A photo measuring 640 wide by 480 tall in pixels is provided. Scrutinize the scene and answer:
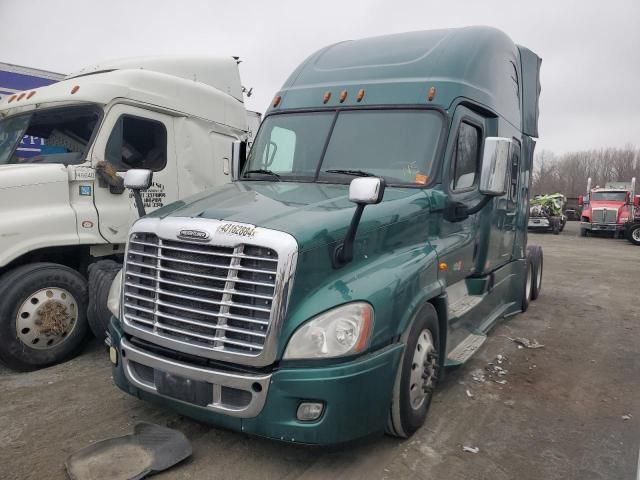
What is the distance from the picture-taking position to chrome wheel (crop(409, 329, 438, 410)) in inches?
140

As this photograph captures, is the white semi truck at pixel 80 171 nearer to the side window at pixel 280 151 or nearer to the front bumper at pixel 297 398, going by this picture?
the side window at pixel 280 151

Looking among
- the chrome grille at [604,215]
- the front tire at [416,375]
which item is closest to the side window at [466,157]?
the front tire at [416,375]

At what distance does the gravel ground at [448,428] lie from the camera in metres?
3.20

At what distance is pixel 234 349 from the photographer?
118 inches

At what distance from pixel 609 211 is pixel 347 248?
25466 mm

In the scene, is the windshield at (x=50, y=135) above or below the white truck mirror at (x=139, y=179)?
above

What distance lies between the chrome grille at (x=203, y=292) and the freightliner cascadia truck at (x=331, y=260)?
0.01 metres

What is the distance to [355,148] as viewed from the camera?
428 cm

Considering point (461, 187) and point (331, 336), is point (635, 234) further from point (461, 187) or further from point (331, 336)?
point (331, 336)

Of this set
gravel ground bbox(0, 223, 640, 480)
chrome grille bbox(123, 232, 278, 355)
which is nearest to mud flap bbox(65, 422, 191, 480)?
gravel ground bbox(0, 223, 640, 480)

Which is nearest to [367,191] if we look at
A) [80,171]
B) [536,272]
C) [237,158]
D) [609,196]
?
[237,158]

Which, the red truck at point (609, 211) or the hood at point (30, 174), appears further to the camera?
the red truck at point (609, 211)

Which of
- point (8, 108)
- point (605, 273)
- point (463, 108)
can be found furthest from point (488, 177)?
point (605, 273)

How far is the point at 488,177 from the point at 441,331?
126 centimetres
